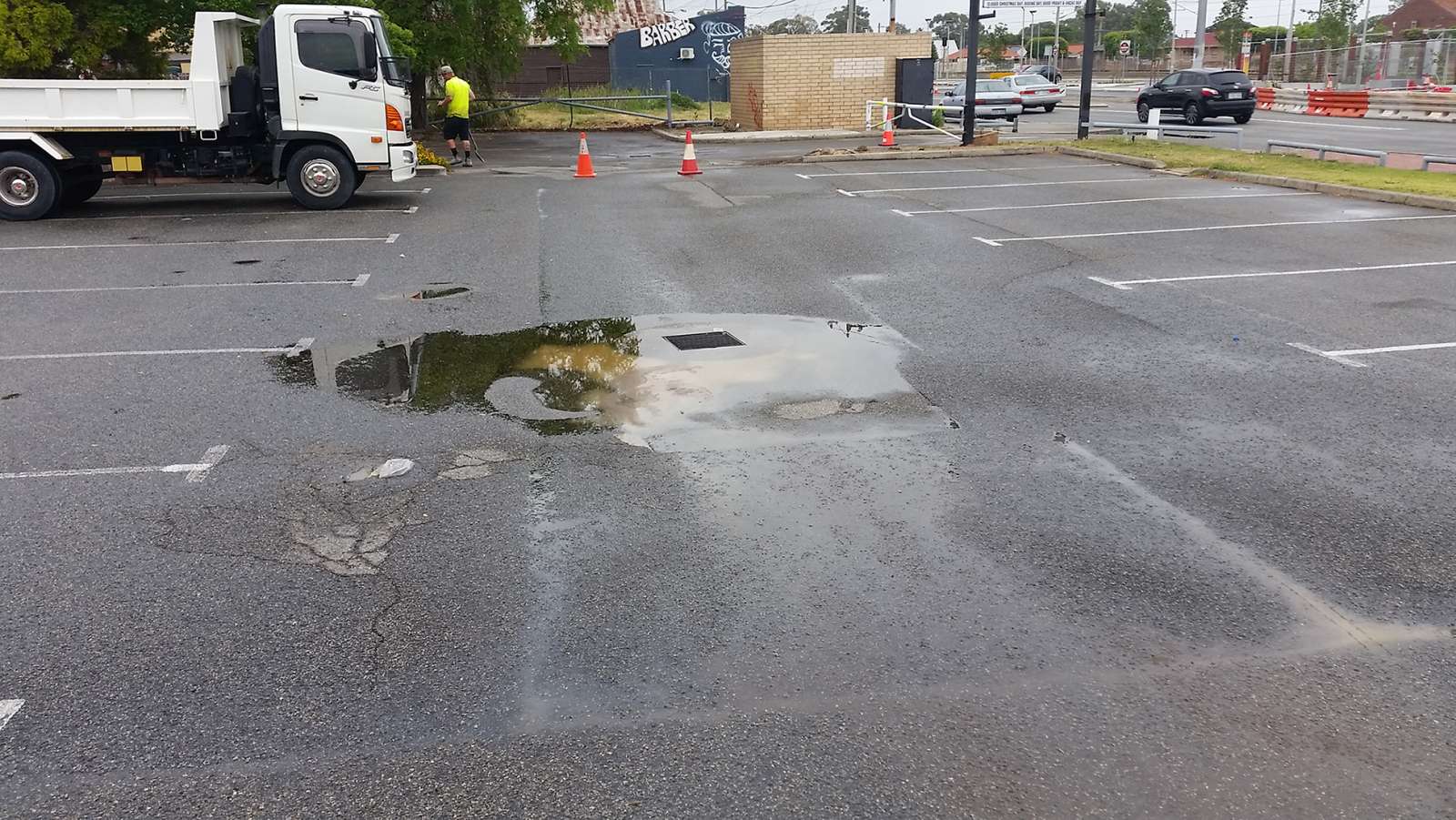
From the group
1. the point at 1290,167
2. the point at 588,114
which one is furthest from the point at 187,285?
the point at 588,114

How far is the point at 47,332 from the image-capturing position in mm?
9547

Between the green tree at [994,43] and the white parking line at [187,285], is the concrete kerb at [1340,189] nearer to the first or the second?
the white parking line at [187,285]

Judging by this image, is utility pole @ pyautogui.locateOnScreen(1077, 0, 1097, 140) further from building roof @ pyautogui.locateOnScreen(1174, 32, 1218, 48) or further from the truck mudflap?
building roof @ pyautogui.locateOnScreen(1174, 32, 1218, 48)

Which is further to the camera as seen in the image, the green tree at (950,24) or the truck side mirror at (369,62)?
the green tree at (950,24)

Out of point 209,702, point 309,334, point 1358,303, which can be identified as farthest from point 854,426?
point 1358,303

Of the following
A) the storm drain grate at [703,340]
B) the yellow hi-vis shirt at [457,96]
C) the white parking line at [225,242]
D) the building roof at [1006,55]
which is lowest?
the storm drain grate at [703,340]

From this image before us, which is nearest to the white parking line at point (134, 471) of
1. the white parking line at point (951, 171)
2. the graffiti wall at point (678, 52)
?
the white parking line at point (951, 171)

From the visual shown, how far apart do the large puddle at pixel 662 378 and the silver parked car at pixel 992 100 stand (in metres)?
28.1

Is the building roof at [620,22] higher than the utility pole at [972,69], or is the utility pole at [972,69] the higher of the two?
the building roof at [620,22]

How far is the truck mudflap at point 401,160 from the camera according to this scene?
16.7 meters

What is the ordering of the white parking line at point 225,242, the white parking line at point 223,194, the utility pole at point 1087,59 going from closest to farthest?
the white parking line at point 225,242 < the white parking line at point 223,194 < the utility pole at point 1087,59

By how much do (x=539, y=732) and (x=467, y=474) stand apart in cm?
257

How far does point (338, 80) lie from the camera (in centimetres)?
1619

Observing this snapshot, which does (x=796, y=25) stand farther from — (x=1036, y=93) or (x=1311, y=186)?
(x=1311, y=186)
